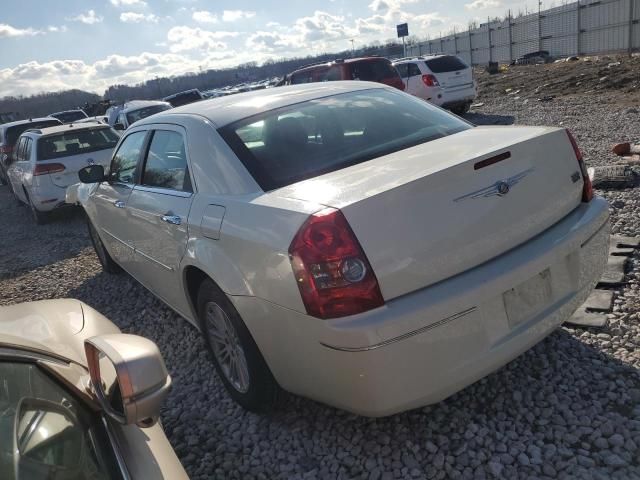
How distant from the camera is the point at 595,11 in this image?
1055 inches

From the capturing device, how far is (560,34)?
30.1m

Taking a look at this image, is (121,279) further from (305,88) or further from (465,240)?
(465,240)

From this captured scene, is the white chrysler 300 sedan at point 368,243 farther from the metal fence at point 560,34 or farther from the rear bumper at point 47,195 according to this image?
the metal fence at point 560,34

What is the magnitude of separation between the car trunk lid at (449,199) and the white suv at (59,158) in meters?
7.62

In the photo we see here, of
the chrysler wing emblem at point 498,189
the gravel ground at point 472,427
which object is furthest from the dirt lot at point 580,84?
the chrysler wing emblem at point 498,189

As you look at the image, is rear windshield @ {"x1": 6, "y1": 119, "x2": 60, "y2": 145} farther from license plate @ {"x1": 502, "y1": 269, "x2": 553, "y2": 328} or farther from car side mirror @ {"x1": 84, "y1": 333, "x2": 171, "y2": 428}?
license plate @ {"x1": 502, "y1": 269, "x2": 553, "y2": 328}

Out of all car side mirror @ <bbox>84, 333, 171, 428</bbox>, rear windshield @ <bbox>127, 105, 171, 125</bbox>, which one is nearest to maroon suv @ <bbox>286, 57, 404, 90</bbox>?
rear windshield @ <bbox>127, 105, 171, 125</bbox>

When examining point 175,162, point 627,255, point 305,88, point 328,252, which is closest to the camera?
point 328,252

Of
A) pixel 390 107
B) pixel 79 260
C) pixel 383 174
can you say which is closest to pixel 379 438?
pixel 383 174

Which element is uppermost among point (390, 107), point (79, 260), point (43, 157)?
point (390, 107)

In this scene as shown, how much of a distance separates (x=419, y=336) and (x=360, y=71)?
1109cm

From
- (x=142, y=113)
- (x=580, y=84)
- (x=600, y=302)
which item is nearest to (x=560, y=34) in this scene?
(x=580, y=84)

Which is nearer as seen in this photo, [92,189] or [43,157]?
[92,189]

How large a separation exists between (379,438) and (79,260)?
18.3 ft
